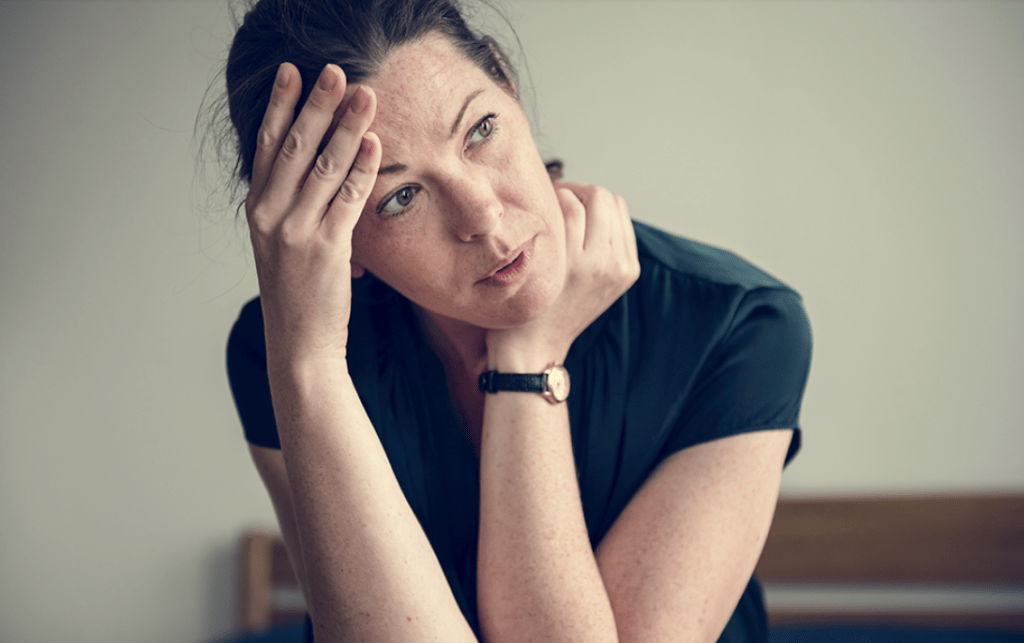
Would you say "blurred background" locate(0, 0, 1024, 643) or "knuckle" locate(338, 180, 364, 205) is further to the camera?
"blurred background" locate(0, 0, 1024, 643)

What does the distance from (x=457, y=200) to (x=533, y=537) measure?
1.19ft

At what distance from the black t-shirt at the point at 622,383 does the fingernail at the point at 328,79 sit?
348 mm

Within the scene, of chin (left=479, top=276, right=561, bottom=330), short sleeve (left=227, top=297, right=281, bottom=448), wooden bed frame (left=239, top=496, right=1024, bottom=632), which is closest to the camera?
chin (left=479, top=276, right=561, bottom=330)

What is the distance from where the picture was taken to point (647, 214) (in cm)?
163

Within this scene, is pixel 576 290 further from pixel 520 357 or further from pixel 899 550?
pixel 899 550

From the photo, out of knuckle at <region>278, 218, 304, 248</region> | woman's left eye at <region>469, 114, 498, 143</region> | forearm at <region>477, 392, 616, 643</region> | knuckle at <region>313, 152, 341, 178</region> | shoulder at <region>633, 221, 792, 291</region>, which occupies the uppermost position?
woman's left eye at <region>469, 114, 498, 143</region>

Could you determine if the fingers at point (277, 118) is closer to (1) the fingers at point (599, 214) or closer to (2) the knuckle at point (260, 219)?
(2) the knuckle at point (260, 219)

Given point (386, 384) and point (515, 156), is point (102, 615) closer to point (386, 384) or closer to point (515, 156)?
point (386, 384)

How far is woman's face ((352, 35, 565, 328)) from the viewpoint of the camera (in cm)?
63

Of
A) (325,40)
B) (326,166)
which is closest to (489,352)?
(326,166)

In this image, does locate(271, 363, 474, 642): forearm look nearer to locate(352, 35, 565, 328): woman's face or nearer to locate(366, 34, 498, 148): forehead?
locate(352, 35, 565, 328): woman's face

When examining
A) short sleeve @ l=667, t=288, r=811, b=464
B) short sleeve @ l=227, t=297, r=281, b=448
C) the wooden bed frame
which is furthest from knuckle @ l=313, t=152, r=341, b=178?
the wooden bed frame

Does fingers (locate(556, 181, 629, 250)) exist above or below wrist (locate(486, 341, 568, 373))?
above

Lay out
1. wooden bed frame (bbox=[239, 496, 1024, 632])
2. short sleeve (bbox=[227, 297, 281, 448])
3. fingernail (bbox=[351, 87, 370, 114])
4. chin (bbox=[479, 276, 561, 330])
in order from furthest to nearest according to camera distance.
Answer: wooden bed frame (bbox=[239, 496, 1024, 632])
short sleeve (bbox=[227, 297, 281, 448])
chin (bbox=[479, 276, 561, 330])
fingernail (bbox=[351, 87, 370, 114])
